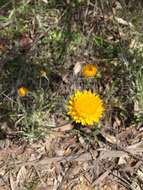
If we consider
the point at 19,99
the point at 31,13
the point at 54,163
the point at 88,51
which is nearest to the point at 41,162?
the point at 54,163

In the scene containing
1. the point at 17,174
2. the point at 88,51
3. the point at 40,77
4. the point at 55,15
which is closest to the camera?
the point at 17,174

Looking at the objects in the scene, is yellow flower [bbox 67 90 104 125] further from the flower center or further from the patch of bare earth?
the patch of bare earth

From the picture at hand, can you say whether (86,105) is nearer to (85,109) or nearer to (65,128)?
(85,109)

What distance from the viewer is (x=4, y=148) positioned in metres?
2.95

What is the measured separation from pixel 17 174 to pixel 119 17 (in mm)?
1366

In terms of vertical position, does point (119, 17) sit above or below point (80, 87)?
above

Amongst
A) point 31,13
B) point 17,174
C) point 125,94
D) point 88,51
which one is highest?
point 31,13

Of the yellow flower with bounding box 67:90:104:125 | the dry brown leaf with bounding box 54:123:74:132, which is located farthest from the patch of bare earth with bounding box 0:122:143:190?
the yellow flower with bounding box 67:90:104:125

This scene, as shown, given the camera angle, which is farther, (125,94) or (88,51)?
(88,51)

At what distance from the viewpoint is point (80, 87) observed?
312 centimetres

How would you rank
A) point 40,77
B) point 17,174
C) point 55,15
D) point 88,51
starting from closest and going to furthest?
point 17,174 → point 40,77 → point 88,51 → point 55,15

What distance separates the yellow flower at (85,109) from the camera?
8.50 feet

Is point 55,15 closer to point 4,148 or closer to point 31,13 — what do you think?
point 31,13

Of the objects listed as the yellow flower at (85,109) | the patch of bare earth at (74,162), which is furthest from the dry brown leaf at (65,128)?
the yellow flower at (85,109)
